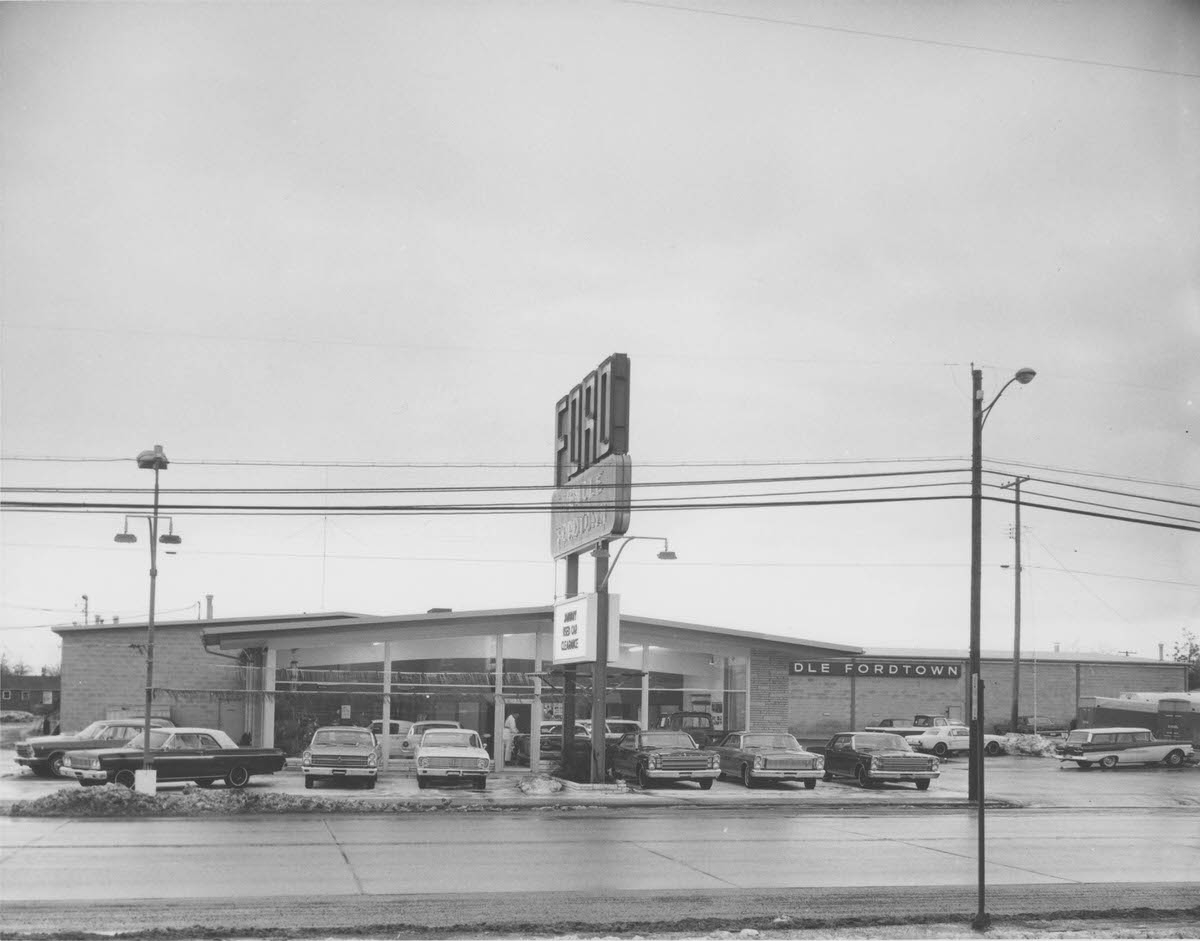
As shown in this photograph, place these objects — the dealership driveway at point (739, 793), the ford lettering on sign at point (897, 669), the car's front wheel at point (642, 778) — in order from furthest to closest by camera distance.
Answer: the ford lettering on sign at point (897, 669)
the car's front wheel at point (642, 778)
the dealership driveway at point (739, 793)

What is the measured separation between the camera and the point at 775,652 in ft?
147

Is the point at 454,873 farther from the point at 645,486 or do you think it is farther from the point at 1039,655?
the point at 1039,655

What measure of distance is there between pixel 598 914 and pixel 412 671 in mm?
29756

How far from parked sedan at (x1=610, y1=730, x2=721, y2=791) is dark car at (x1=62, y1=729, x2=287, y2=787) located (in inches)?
366

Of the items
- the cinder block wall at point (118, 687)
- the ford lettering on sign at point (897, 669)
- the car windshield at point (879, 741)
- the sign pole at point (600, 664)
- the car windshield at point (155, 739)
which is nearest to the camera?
the car windshield at point (155, 739)

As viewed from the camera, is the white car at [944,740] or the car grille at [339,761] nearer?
the car grille at [339,761]

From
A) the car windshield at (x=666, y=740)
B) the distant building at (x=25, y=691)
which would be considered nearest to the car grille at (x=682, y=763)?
the car windshield at (x=666, y=740)

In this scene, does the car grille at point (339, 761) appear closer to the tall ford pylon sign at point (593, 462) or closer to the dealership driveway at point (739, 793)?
the dealership driveway at point (739, 793)

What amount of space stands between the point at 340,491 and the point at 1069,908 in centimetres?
1917

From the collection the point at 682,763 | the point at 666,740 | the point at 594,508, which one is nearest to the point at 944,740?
the point at 666,740

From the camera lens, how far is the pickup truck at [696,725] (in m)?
43.4

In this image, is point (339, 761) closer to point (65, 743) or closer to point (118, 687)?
point (65, 743)

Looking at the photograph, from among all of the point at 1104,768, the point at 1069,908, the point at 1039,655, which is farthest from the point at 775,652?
the point at 1069,908

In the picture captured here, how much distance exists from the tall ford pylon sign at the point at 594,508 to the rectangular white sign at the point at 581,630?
25 mm
